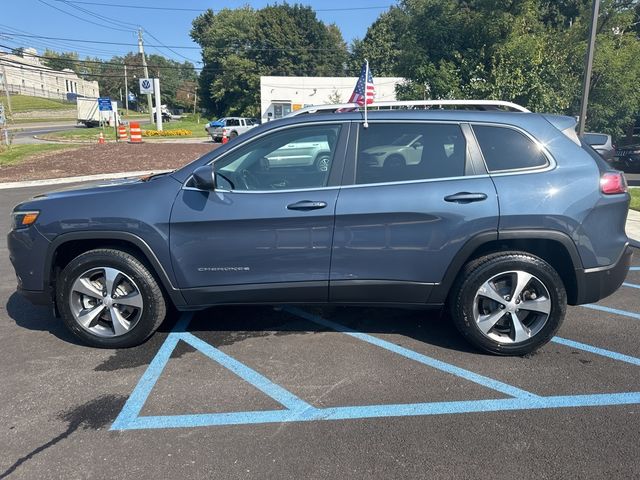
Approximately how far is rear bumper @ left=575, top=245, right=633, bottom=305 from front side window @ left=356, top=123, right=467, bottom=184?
117 cm

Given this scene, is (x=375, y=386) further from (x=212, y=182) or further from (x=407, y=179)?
(x=212, y=182)

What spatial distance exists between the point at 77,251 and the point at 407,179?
2626 millimetres

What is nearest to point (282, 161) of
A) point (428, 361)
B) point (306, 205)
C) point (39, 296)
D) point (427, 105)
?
point (306, 205)

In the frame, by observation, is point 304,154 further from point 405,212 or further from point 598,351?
point 598,351

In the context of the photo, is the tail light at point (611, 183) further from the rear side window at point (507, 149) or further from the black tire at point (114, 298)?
the black tire at point (114, 298)

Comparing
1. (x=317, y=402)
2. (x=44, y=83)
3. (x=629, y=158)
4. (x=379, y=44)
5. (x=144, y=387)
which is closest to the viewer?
(x=317, y=402)

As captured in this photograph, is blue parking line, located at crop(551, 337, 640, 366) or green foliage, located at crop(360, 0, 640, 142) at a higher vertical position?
green foliage, located at crop(360, 0, 640, 142)

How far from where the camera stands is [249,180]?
12.3 feet

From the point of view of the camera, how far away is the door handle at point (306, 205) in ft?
11.4

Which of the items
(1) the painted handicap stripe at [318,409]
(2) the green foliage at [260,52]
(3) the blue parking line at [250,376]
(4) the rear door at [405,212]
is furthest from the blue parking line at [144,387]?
(2) the green foliage at [260,52]

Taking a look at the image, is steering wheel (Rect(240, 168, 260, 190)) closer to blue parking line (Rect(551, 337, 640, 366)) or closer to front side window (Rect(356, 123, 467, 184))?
front side window (Rect(356, 123, 467, 184))

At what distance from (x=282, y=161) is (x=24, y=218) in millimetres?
2014

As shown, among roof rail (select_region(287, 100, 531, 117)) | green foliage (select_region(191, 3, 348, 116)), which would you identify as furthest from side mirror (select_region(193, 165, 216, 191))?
green foliage (select_region(191, 3, 348, 116))

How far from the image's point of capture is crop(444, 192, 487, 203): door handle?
346 cm
